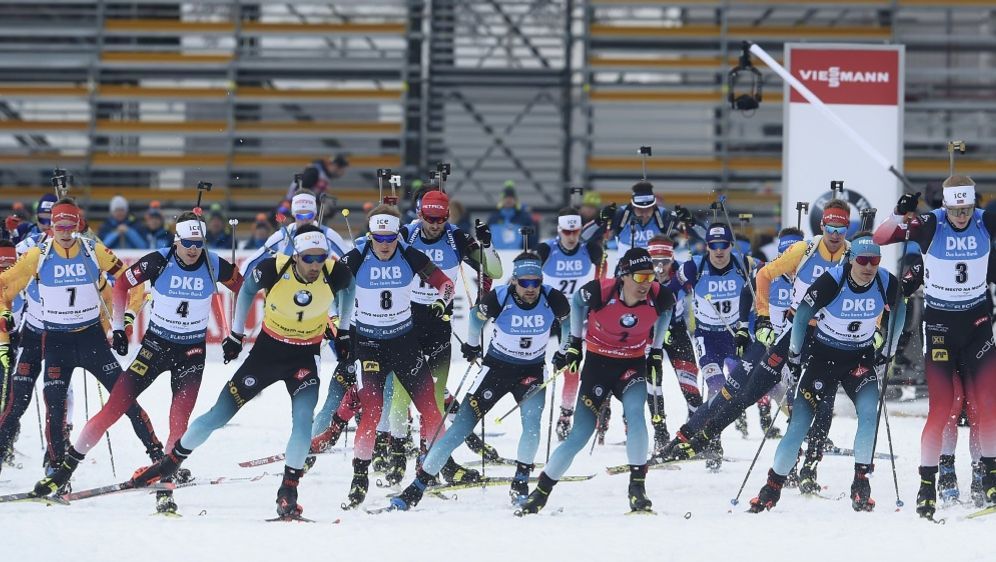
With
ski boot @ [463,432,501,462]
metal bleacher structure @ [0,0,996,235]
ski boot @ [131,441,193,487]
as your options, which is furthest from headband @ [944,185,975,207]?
metal bleacher structure @ [0,0,996,235]

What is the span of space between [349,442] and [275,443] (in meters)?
0.72

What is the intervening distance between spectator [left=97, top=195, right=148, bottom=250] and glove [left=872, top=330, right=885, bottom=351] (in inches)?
447

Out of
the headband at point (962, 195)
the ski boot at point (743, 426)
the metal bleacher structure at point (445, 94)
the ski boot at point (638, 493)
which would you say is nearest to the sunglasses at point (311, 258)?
the ski boot at point (638, 493)

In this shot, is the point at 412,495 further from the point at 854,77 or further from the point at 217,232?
the point at 217,232

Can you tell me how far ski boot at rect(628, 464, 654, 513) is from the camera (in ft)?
32.9

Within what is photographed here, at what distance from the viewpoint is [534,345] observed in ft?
34.6

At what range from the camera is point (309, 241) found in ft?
32.1

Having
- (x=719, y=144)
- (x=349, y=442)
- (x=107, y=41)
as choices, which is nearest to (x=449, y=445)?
(x=349, y=442)

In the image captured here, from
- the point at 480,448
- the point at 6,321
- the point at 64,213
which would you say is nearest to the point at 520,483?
the point at 480,448

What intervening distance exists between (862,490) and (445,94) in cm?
1374

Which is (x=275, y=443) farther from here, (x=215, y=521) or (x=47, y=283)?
(x=215, y=521)

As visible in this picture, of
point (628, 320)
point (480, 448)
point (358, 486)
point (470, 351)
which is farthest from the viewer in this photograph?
point (480, 448)

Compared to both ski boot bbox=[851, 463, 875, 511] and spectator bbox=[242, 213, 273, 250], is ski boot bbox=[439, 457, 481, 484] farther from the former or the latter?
spectator bbox=[242, 213, 273, 250]

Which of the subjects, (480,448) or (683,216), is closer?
(480,448)
